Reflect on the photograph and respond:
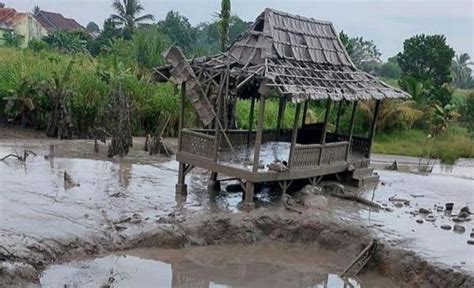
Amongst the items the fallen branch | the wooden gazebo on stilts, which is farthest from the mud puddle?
the wooden gazebo on stilts

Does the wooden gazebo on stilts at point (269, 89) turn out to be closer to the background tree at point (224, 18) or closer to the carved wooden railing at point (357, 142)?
the carved wooden railing at point (357, 142)

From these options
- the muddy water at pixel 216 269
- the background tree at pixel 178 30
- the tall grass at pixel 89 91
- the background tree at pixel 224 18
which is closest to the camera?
the muddy water at pixel 216 269

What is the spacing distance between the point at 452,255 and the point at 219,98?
5604mm

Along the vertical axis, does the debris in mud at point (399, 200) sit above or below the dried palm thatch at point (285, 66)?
below

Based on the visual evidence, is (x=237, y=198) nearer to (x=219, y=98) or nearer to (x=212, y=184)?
(x=212, y=184)

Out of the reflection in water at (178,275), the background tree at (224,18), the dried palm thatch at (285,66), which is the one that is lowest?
the reflection in water at (178,275)

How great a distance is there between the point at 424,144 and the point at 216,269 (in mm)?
21949

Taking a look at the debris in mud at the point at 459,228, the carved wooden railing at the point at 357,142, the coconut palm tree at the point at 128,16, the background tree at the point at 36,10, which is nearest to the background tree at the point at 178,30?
the coconut palm tree at the point at 128,16

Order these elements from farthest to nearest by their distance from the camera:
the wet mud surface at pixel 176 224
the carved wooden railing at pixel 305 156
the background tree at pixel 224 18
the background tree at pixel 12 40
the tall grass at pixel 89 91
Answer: the background tree at pixel 12 40
the background tree at pixel 224 18
the tall grass at pixel 89 91
the carved wooden railing at pixel 305 156
the wet mud surface at pixel 176 224

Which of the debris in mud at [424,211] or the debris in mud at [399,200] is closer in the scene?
the debris in mud at [424,211]

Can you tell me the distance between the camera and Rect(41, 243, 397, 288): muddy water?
944 cm

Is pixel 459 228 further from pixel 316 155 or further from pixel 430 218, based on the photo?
pixel 316 155

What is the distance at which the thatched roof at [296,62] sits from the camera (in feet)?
41.0

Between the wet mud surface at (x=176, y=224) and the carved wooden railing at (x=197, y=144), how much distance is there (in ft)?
3.65
